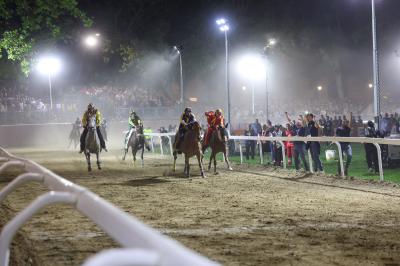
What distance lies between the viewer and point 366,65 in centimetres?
6375

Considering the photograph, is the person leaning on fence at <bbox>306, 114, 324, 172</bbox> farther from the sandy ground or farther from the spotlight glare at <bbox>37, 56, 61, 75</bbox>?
the spotlight glare at <bbox>37, 56, 61, 75</bbox>

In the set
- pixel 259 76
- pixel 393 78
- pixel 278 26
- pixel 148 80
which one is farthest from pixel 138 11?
pixel 393 78

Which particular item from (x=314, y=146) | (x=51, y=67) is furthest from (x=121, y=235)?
(x=51, y=67)

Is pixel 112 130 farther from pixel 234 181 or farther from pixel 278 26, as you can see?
pixel 234 181

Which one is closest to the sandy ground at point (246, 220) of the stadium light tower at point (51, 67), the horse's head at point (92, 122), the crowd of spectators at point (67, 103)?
the horse's head at point (92, 122)

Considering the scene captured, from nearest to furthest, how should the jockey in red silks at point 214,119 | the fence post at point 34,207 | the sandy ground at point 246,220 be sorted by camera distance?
the fence post at point 34,207, the sandy ground at point 246,220, the jockey in red silks at point 214,119

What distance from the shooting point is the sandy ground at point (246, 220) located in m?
6.48

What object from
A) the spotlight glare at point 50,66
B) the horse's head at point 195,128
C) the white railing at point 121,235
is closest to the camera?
the white railing at point 121,235

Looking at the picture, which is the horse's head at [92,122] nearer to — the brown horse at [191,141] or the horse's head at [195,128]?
the brown horse at [191,141]

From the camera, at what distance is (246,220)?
29.0 ft

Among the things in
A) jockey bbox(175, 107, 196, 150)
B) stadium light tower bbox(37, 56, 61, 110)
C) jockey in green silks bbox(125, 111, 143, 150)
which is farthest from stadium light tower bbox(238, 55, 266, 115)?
jockey bbox(175, 107, 196, 150)

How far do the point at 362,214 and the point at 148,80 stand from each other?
4736cm

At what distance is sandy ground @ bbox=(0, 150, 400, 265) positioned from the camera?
6477mm

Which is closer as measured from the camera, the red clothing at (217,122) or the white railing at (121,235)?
the white railing at (121,235)
